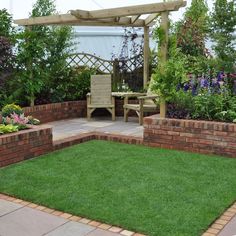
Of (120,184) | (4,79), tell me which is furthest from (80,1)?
(120,184)

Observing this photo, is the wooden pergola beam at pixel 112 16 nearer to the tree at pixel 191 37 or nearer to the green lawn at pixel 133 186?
the tree at pixel 191 37

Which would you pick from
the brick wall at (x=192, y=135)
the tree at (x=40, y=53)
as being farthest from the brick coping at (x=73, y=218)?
the tree at (x=40, y=53)

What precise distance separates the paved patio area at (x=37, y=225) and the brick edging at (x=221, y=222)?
76 centimetres

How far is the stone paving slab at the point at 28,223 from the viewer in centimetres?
320

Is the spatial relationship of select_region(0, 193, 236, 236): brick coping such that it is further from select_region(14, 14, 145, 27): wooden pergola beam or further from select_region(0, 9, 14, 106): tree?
select_region(14, 14, 145, 27): wooden pergola beam

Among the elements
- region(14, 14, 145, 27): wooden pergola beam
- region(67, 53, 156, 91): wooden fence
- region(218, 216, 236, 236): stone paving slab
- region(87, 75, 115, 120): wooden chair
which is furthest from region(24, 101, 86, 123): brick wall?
region(218, 216, 236, 236): stone paving slab

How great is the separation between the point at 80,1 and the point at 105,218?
9.04 metres

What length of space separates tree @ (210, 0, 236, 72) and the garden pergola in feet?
3.45

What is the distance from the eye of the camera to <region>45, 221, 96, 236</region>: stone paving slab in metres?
3.17

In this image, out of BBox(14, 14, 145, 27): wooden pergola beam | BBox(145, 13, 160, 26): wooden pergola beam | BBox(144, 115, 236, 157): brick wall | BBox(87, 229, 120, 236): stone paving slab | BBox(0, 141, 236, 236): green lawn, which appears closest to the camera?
BBox(87, 229, 120, 236): stone paving slab

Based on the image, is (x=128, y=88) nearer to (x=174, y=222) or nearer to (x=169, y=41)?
(x=169, y=41)

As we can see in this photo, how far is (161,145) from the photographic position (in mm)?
5973

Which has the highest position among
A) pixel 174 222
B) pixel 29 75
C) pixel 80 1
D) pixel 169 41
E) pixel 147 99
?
pixel 80 1

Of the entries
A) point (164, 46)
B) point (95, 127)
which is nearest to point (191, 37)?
point (164, 46)
